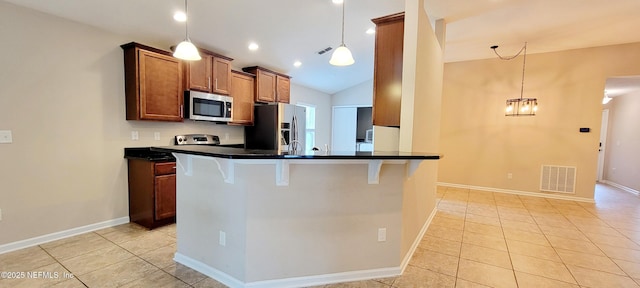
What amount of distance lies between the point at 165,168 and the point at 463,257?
11.5ft

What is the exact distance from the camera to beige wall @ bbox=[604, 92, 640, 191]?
5734 mm

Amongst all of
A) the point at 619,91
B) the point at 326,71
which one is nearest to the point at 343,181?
the point at 326,71

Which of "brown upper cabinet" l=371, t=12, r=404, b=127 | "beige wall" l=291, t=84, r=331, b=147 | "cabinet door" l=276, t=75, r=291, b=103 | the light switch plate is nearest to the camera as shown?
the light switch plate

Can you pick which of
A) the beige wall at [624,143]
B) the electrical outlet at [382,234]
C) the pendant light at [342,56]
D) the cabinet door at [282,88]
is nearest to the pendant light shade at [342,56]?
the pendant light at [342,56]

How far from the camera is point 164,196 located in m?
3.27

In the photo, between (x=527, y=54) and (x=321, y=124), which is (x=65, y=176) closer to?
(x=321, y=124)

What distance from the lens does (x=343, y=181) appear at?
6.88 feet

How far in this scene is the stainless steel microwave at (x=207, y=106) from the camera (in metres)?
3.71

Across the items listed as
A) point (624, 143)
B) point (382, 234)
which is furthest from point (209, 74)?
point (624, 143)

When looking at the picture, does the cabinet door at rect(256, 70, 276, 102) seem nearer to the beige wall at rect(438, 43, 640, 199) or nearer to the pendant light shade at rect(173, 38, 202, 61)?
the pendant light shade at rect(173, 38, 202, 61)

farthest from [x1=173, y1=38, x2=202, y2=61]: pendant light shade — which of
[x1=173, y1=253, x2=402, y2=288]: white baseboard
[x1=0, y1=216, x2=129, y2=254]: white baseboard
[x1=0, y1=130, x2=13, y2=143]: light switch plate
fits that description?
[x1=0, y1=216, x2=129, y2=254]: white baseboard

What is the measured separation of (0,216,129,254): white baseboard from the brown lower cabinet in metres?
0.20

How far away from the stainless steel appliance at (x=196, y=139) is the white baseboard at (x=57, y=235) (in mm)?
1198

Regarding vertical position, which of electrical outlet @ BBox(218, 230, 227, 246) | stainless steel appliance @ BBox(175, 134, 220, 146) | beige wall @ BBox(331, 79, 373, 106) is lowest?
electrical outlet @ BBox(218, 230, 227, 246)
